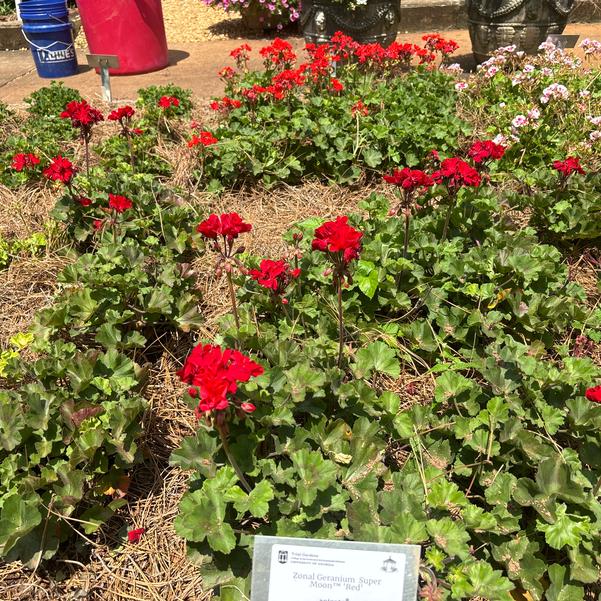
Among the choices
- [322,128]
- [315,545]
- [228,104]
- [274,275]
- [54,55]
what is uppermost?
[54,55]

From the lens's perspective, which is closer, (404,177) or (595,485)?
(595,485)

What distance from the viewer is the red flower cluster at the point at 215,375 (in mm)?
1396

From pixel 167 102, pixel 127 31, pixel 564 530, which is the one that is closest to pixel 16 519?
pixel 564 530

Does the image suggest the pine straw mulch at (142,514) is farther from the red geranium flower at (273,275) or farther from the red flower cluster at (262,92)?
the red flower cluster at (262,92)

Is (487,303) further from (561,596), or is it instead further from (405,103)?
(405,103)

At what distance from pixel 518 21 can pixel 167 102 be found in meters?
3.85

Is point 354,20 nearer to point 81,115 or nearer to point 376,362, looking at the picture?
point 81,115

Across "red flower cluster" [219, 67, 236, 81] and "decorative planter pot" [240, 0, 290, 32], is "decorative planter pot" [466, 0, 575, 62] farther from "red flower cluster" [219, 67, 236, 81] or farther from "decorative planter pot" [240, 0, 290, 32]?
"decorative planter pot" [240, 0, 290, 32]

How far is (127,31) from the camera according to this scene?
22.2ft

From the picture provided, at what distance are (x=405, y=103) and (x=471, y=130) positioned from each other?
21.2 inches

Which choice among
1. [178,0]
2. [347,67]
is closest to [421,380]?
[347,67]

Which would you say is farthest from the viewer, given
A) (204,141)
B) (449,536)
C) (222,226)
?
(204,141)

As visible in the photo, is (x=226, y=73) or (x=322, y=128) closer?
(x=322, y=128)

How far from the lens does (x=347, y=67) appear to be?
4.86 metres
